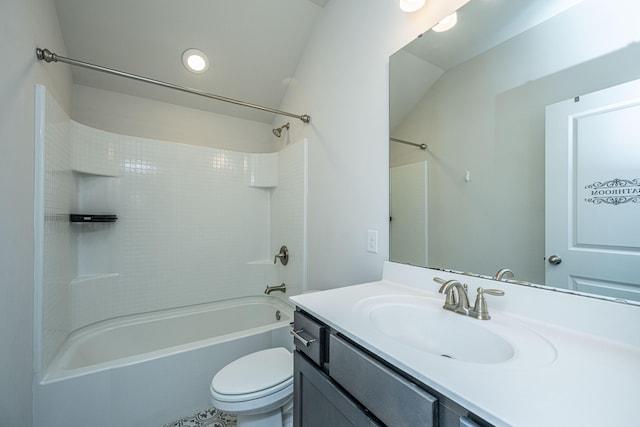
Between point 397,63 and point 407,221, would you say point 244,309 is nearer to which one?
point 407,221

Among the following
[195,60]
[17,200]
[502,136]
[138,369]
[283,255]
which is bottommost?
[138,369]

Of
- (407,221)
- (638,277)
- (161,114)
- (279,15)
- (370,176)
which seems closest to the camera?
(638,277)

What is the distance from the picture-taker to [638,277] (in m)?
A: 0.66

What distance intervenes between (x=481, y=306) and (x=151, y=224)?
2.40 meters

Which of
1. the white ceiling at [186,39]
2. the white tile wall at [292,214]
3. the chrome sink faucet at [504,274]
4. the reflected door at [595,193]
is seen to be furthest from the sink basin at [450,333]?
the white ceiling at [186,39]

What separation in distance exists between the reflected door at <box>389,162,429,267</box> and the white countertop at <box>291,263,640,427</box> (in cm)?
29

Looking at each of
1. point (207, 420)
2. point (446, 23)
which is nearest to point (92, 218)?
point (207, 420)

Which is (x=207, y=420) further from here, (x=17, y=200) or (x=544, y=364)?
(x=544, y=364)

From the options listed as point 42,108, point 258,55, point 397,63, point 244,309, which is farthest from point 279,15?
point 244,309

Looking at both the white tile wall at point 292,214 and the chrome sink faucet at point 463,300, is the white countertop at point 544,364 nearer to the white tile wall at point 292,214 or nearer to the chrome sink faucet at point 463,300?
the chrome sink faucet at point 463,300

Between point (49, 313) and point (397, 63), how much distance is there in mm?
2282

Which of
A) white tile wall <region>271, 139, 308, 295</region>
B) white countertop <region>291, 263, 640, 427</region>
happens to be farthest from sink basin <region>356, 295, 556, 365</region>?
white tile wall <region>271, 139, 308, 295</region>

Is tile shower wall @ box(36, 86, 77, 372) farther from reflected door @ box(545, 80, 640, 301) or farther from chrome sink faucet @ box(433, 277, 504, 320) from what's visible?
reflected door @ box(545, 80, 640, 301)

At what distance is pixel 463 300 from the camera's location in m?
0.88
